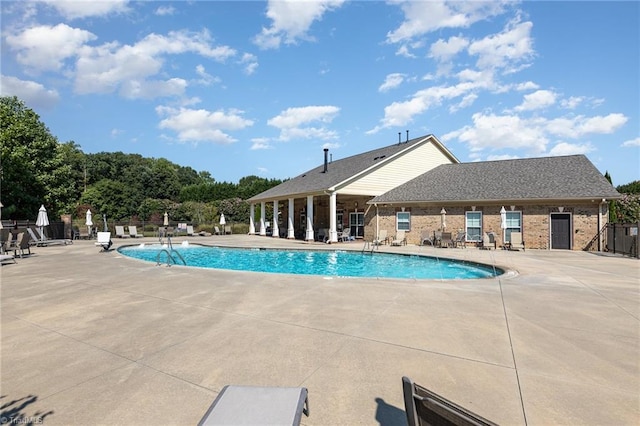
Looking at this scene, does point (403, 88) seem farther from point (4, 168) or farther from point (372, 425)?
point (4, 168)

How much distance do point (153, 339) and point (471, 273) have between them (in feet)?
34.8

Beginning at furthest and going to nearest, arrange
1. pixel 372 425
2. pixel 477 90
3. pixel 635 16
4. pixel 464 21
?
1. pixel 477 90
2. pixel 464 21
3. pixel 635 16
4. pixel 372 425

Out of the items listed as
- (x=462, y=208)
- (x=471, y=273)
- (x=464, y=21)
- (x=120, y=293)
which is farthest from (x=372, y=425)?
(x=462, y=208)

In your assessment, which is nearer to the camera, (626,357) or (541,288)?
(626,357)

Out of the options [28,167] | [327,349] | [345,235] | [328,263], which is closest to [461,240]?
[345,235]

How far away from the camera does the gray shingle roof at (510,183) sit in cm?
1756

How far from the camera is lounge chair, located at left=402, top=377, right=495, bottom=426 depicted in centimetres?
140

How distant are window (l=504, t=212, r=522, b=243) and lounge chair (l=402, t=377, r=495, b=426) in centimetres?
1978

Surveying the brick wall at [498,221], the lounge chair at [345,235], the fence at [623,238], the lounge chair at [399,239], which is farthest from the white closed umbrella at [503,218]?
the lounge chair at [345,235]

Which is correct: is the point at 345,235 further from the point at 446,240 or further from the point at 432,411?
the point at 432,411

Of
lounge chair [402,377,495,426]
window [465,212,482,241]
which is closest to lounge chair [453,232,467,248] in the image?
window [465,212,482,241]

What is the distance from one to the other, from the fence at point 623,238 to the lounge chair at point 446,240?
7.16 metres

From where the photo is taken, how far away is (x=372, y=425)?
100 inches

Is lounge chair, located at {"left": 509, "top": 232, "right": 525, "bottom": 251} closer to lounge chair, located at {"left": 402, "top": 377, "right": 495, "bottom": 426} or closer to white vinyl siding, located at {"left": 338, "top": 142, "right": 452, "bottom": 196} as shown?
white vinyl siding, located at {"left": 338, "top": 142, "right": 452, "bottom": 196}
